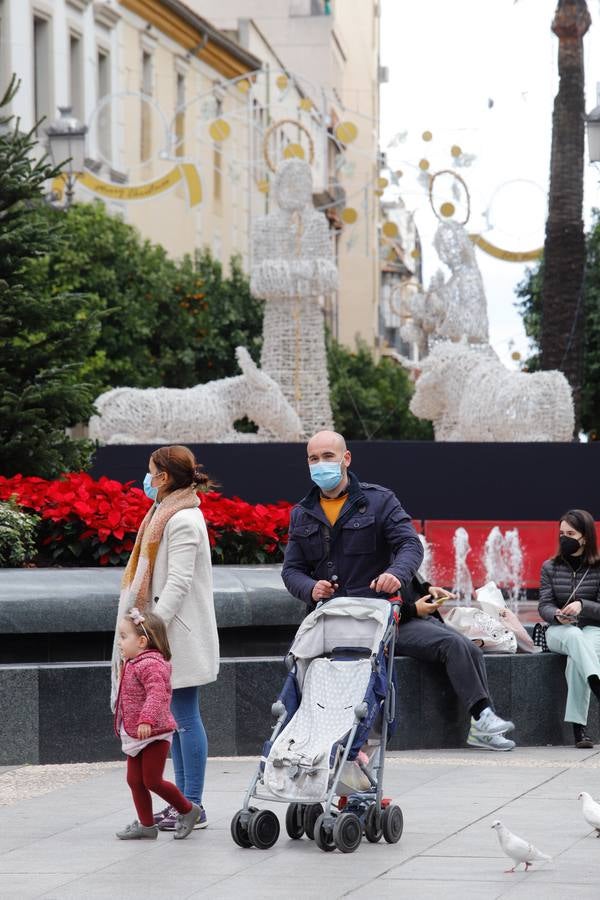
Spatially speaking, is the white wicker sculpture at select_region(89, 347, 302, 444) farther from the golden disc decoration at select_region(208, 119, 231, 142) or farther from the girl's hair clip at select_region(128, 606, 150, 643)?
the girl's hair clip at select_region(128, 606, 150, 643)

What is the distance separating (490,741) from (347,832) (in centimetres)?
319

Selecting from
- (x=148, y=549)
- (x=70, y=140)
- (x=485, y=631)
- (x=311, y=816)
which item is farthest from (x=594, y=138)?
(x=311, y=816)

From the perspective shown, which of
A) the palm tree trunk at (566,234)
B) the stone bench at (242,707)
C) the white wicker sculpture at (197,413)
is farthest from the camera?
the palm tree trunk at (566,234)

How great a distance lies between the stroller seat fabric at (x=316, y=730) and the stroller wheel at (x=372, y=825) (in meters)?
0.29

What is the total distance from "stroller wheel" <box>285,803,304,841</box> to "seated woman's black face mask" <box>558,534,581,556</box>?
12.0 feet

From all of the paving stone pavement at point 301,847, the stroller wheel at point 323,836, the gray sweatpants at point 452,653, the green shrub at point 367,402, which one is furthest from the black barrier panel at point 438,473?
the green shrub at point 367,402

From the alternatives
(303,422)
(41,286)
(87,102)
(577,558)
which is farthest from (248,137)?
(577,558)

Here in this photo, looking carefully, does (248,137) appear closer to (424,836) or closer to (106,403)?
(106,403)

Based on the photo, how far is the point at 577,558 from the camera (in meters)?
11.0

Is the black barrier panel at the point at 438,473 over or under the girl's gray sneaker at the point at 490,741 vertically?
over

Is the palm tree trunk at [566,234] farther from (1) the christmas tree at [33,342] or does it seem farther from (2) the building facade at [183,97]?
(1) the christmas tree at [33,342]

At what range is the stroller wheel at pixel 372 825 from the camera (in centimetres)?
757

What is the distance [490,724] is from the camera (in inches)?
409

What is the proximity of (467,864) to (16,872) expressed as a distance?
176 centimetres
